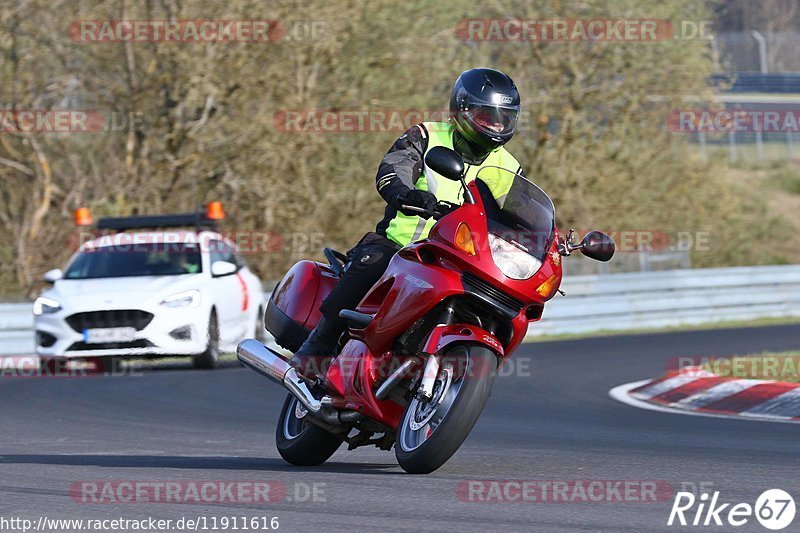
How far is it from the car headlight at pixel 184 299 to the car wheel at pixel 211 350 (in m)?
0.27

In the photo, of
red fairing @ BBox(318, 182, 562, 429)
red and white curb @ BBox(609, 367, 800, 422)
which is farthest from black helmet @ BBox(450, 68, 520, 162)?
red and white curb @ BBox(609, 367, 800, 422)

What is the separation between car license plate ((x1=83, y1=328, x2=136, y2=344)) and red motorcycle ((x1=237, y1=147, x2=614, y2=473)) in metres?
8.71

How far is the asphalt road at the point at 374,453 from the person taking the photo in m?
5.84

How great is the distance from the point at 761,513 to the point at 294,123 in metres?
17.9

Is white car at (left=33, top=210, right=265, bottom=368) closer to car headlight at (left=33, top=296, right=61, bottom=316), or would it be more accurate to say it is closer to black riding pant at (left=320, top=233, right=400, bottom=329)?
car headlight at (left=33, top=296, right=61, bottom=316)

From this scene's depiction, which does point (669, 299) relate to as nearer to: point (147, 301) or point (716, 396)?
point (147, 301)

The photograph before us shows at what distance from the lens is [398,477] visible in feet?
22.6

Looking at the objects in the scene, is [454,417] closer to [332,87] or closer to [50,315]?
[50,315]

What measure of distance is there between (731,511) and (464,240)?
171 cm

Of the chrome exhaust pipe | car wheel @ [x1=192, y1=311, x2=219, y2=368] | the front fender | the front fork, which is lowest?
car wheel @ [x1=192, y1=311, x2=219, y2=368]

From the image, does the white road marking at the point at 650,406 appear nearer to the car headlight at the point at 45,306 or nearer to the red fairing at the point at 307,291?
the red fairing at the point at 307,291

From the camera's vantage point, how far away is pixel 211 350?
1647 cm

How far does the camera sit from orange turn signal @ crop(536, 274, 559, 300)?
667 centimetres

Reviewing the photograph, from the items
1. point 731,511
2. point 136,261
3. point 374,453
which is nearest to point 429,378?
point 731,511
